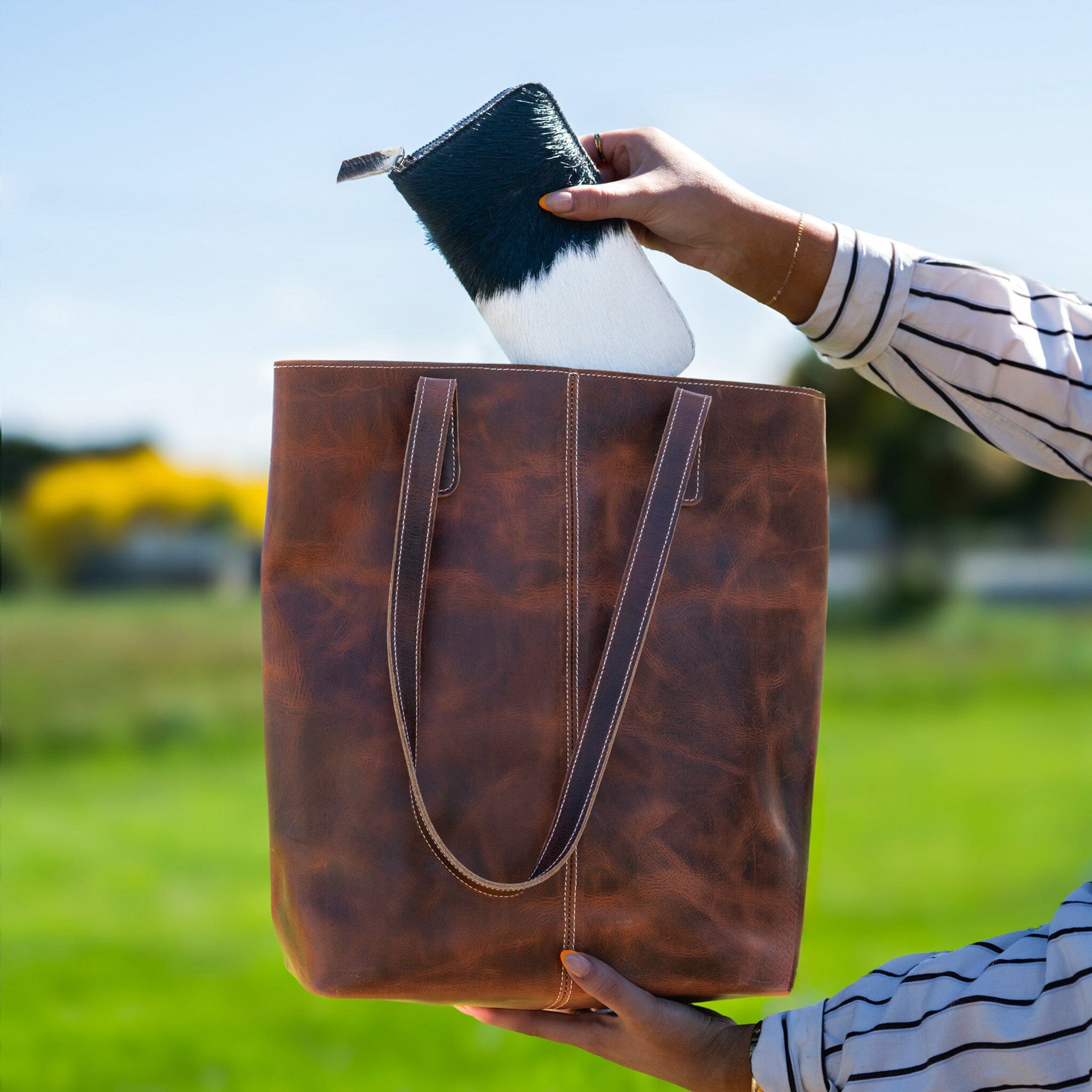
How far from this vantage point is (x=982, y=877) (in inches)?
182

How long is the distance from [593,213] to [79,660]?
4149 mm

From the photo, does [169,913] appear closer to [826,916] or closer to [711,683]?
[826,916]

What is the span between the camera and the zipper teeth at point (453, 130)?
2.96ft

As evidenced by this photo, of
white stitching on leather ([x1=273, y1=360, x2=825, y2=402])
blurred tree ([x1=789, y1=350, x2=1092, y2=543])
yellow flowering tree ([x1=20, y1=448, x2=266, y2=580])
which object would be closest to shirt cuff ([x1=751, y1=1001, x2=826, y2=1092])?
white stitching on leather ([x1=273, y1=360, x2=825, y2=402])

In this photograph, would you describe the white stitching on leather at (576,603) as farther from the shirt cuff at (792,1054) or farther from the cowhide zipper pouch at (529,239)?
the shirt cuff at (792,1054)

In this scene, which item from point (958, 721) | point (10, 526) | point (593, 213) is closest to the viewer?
point (593, 213)

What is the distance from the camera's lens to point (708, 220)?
962 mm

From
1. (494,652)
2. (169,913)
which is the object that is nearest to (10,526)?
(169,913)

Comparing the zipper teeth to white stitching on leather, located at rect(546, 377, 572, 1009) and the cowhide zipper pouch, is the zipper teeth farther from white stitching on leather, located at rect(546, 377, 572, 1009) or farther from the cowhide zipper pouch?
white stitching on leather, located at rect(546, 377, 572, 1009)

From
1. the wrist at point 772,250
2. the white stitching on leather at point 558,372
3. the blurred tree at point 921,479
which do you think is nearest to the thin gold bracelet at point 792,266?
the wrist at point 772,250

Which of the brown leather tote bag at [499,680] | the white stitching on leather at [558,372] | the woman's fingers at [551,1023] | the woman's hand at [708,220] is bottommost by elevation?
the woman's fingers at [551,1023]

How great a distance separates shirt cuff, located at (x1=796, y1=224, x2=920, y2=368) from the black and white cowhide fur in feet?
0.60

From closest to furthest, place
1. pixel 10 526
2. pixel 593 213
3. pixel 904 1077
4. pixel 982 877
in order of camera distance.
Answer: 1. pixel 904 1077
2. pixel 593 213
3. pixel 10 526
4. pixel 982 877

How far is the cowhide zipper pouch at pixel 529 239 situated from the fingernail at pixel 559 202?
0.7 inches
